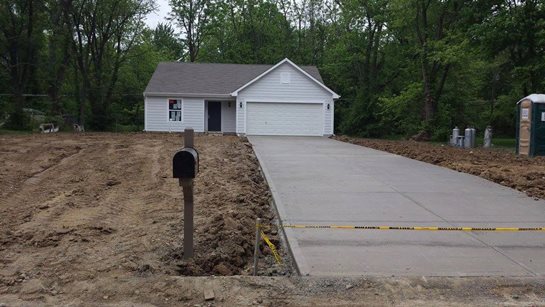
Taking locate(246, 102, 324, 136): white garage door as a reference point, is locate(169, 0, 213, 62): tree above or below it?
above

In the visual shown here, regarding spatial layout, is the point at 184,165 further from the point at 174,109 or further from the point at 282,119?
the point at 174,109

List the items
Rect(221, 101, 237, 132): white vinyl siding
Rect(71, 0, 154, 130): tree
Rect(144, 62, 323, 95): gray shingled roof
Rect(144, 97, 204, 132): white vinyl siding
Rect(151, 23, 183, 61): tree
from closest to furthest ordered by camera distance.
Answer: Rect(144, 97, 204, 132): white vinyl siding, Rect(144, 62, 323, 95): gray shingled roof, Rect(221, 101, 237, 132): white vinyl siding, Rect(71, 0, 154, 130): tree, Rect(151, 23, 183, 61): tree

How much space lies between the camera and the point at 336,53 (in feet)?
145

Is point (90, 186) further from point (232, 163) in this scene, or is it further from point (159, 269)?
point (159, 269)

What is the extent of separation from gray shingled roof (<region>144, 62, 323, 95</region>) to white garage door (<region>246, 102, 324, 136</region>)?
8.20 feet

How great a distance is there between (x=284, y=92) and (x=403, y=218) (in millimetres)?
23971

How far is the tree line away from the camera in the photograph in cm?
2992

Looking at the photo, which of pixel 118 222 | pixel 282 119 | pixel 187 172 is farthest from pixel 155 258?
pixel 282 119

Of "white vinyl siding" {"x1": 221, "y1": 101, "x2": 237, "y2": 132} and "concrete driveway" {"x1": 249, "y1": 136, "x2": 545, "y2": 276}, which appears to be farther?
"white vinyl siding" {"x1": 221, "y1": 101, "x2": 237, "y2": 132}

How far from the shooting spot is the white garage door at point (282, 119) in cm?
3136

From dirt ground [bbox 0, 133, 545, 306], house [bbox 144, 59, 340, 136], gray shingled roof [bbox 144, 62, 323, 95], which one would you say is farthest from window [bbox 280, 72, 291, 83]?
dirt ground [bbox 0, 133, 545, 306]

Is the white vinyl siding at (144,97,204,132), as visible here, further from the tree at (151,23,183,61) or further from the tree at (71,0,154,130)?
the tree at (151,23,183,61)

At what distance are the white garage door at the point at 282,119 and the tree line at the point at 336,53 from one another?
6.60m

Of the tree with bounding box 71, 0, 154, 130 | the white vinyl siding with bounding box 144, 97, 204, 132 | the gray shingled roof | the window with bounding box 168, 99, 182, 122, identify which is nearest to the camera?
the white vinyl siding with bounding box 144, 97, 204, 132
